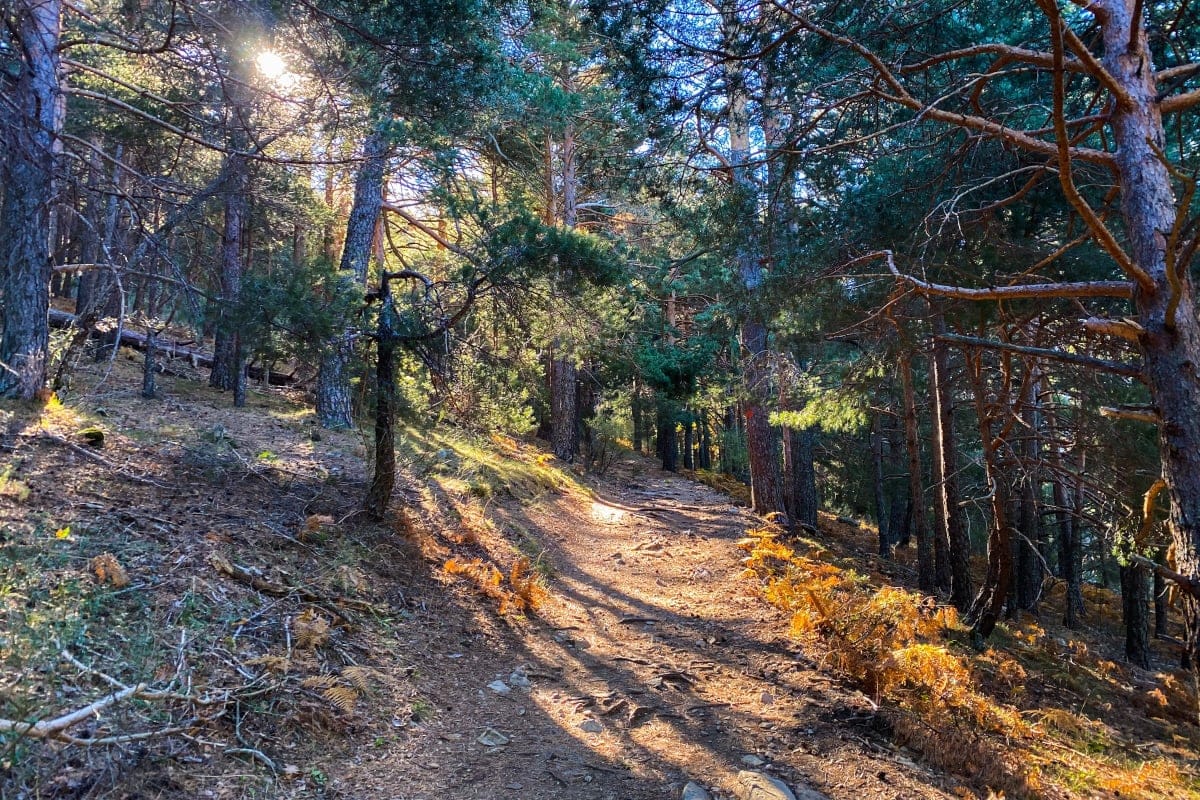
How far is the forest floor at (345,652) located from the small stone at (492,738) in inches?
1.2

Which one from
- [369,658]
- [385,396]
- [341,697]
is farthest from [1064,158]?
[385,396]

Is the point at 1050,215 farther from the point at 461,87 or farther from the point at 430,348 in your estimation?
the point at 430,348

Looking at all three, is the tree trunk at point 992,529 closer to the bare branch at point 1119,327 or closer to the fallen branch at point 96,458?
the bare branch at point 1119,327

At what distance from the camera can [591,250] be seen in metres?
6.34

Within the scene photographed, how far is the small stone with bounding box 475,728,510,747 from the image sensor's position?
13.2ft

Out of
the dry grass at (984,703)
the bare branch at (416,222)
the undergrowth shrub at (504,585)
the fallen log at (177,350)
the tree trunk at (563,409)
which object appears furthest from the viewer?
the tree trunk at (563,409)

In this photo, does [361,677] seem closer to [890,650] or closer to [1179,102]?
[890,650]

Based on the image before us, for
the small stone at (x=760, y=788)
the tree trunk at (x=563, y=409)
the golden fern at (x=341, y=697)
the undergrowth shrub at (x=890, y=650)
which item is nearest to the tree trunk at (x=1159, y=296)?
the undergrowth shrub at (x=890, y=650)

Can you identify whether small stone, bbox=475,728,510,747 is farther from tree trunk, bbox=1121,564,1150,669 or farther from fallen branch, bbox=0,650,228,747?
tree trunk, bbox=1121,564,1150,669

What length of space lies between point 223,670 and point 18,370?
14.9 feet

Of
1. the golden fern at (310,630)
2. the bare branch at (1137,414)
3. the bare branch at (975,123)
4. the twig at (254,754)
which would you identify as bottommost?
the twig at (254,754)

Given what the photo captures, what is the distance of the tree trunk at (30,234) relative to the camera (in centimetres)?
609

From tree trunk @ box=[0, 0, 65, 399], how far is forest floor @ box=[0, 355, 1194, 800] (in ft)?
1.64

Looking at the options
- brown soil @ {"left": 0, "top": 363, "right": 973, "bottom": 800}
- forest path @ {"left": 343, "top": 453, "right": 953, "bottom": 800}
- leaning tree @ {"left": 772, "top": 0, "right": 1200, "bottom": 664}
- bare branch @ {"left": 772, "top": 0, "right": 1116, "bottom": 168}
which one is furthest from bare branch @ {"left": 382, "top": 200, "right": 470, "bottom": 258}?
leaning tree @ {"left": 772, "top": 0, "right": 1200, "bottom": 664}
